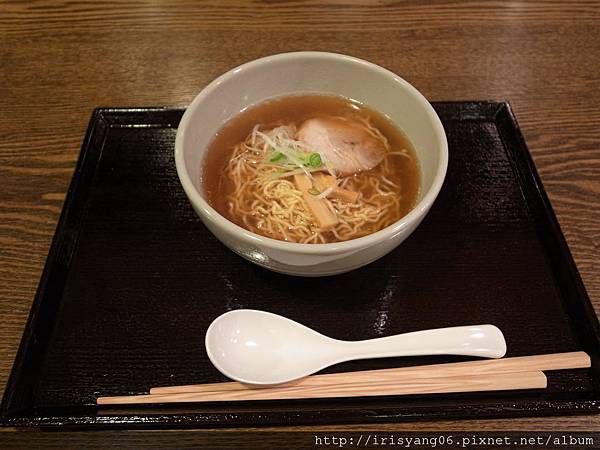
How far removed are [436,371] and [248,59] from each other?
141cm

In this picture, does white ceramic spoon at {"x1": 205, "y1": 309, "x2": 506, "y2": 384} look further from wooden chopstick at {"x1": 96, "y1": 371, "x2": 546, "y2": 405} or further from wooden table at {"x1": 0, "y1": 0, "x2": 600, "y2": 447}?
wooden table at {"x1": 0, "y1": 0, "x2": 600, "y2": 447}

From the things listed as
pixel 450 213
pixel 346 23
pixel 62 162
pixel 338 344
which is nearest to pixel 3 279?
pixel 62 162

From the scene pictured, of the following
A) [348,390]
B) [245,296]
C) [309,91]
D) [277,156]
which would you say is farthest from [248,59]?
[348,390]

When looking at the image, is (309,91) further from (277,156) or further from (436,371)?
(436,371)

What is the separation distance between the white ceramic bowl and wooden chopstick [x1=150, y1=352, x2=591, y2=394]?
232 mm

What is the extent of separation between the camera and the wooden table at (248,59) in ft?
4.76

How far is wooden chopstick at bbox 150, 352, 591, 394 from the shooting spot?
3.40ft

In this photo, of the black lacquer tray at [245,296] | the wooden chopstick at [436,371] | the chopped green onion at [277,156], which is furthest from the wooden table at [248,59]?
the chopped green onion at [277,156]

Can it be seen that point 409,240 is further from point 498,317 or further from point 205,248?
point 205,248

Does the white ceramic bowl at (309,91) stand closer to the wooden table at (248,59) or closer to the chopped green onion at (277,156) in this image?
the chopped green onion at (277,156)

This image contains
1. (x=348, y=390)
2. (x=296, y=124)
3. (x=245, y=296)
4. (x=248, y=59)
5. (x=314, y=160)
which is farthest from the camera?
(x=248, y=59)

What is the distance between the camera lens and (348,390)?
103cm

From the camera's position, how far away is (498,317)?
117 cm

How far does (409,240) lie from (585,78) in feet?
3.72
